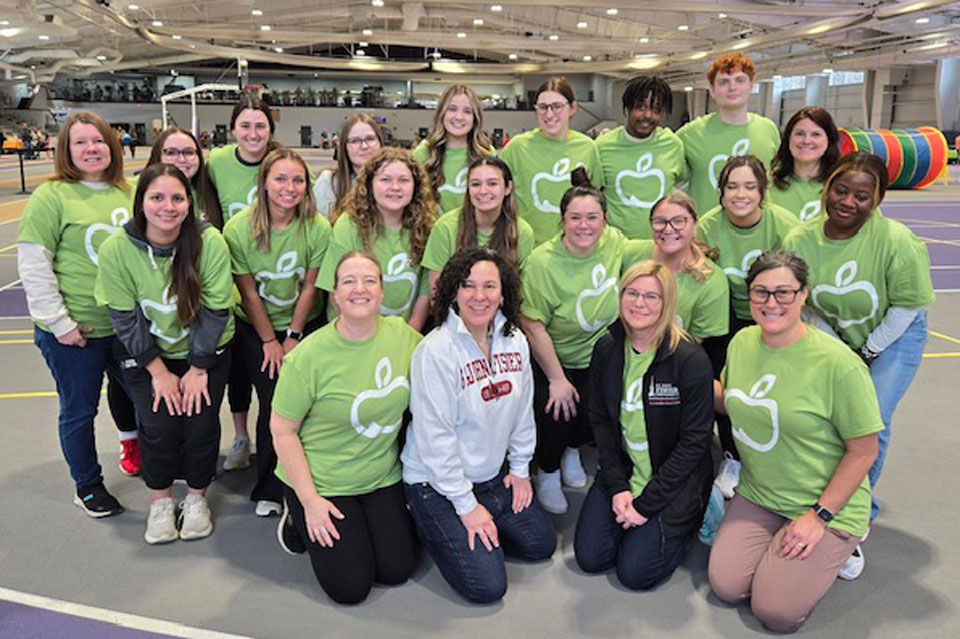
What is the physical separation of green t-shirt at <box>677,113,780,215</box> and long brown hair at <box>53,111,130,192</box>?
301 cm

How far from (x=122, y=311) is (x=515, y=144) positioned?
2.36m

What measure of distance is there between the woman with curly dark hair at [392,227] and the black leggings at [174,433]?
0.71m

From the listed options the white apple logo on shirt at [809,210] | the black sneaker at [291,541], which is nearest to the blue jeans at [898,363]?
the white apple logo on shirt at [809,210]

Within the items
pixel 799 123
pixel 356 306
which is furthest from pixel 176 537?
pixel 799 123

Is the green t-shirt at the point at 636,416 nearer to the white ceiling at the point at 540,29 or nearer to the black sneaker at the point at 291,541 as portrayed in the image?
the black sneaker at the point at 291,541

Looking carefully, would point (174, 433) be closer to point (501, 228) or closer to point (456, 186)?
point (501, 228)

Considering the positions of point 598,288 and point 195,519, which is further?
point 598,288

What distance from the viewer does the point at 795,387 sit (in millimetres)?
2695

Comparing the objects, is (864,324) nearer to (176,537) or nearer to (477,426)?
(477,426)

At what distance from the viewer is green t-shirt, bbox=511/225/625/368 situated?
138 inches

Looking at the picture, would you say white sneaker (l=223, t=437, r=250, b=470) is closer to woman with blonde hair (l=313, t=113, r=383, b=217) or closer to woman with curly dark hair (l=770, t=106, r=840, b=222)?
woman with blonde hair (l=313, t=113, r=383, b=217)

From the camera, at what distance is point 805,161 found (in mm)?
3725

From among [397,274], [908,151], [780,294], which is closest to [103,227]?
[397,274]

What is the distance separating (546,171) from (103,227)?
2.32 metres
